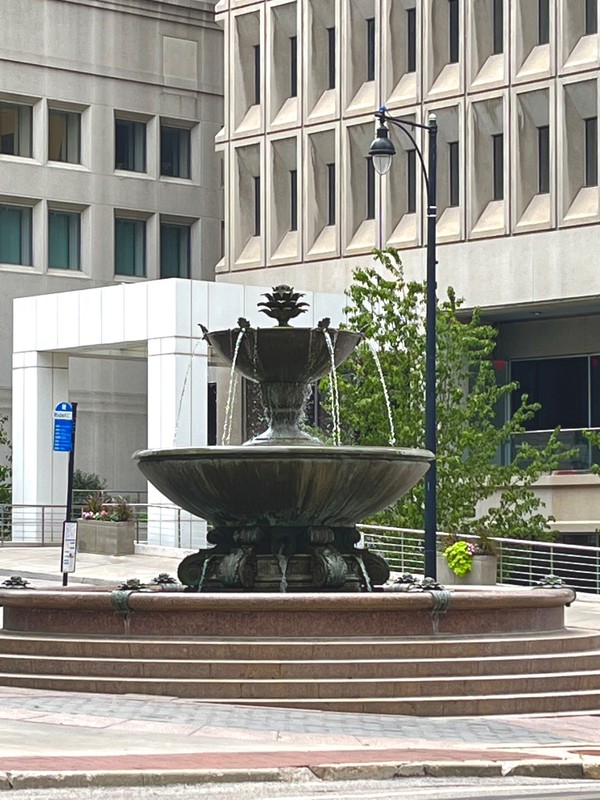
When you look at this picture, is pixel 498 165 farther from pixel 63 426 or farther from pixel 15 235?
pixel 15 235

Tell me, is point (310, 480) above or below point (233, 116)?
below

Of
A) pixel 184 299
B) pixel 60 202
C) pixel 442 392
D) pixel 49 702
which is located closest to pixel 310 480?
pixel 49 702

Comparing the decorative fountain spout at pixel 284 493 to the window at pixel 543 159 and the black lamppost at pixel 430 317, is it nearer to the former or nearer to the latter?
the black lamppost at pixel 430 317

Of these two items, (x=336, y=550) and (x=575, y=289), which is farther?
(x=575, y=289)

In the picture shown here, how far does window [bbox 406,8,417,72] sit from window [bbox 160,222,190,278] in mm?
13734

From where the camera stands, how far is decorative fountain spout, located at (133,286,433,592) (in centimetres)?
1848

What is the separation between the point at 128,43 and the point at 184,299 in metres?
19.8

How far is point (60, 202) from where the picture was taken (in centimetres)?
5919

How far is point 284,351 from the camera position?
1989 centimetres

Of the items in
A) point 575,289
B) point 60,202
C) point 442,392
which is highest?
point 60,202

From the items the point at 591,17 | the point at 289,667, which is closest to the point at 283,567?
the point at 289,667

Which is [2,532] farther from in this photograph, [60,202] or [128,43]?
[128,43]

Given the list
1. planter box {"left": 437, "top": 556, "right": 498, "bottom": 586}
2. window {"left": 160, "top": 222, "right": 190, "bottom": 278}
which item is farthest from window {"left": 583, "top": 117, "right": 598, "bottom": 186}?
window {"left": 160, "top": 222, "right": 190, "bottom": 278}

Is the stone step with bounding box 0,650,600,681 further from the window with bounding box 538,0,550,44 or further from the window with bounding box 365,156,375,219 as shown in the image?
the window with bounding box 365,156,375,219
